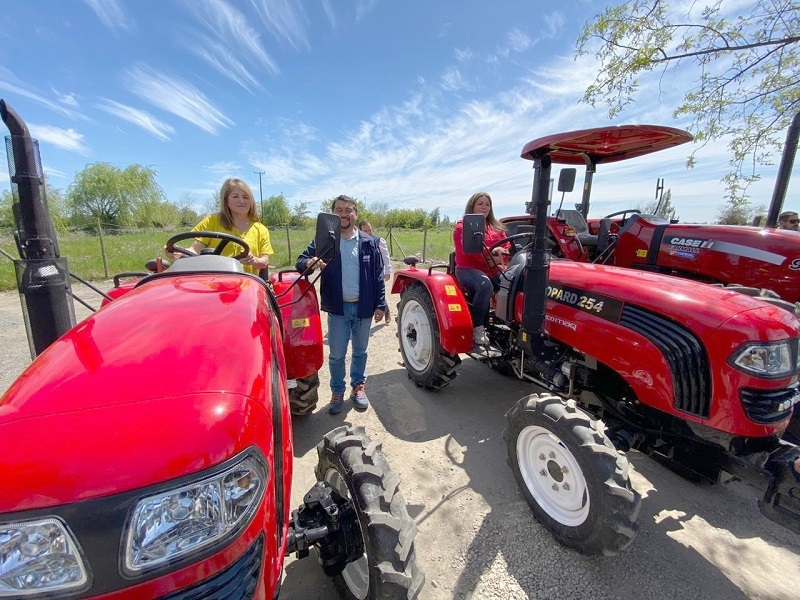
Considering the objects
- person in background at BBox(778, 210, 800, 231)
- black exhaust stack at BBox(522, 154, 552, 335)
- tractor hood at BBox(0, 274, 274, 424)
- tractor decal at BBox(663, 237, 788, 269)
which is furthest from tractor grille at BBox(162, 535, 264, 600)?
person in background at BBox(778, 210, 800, 231)

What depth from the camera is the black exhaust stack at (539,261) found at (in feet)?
7.31

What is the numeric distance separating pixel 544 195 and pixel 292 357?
1945mm

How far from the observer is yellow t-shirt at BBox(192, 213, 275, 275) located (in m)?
2.72

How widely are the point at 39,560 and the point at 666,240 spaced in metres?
4.40

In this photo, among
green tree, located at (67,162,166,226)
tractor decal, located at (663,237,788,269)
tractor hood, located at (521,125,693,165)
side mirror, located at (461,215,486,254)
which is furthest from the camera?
green tree, located at (67,162,166,226)

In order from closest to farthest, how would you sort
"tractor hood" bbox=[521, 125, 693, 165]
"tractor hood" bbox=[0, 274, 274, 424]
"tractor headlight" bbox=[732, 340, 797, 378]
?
1. "tractor hood" bbox=[0, 274, 274, 424]
2. "tractor headlight" bbox=[732, 340, 797, 378]
3. "tractor hood" bbox=[521, 125, 693, 165]

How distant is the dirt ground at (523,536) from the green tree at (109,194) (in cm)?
4971

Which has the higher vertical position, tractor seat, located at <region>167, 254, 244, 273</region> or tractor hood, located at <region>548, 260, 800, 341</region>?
tractor seat, located at <region>167, 254, 244, 273</region>

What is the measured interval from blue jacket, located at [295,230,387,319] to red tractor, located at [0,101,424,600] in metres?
1.52

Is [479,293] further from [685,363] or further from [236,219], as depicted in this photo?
[236,219]

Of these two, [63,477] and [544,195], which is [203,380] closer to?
[63,477]

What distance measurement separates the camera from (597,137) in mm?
2756

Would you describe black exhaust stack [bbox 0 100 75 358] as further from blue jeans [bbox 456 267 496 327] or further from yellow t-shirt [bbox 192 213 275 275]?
blue jeans [bbox 456 267 496 327]

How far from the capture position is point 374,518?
4.50ft
